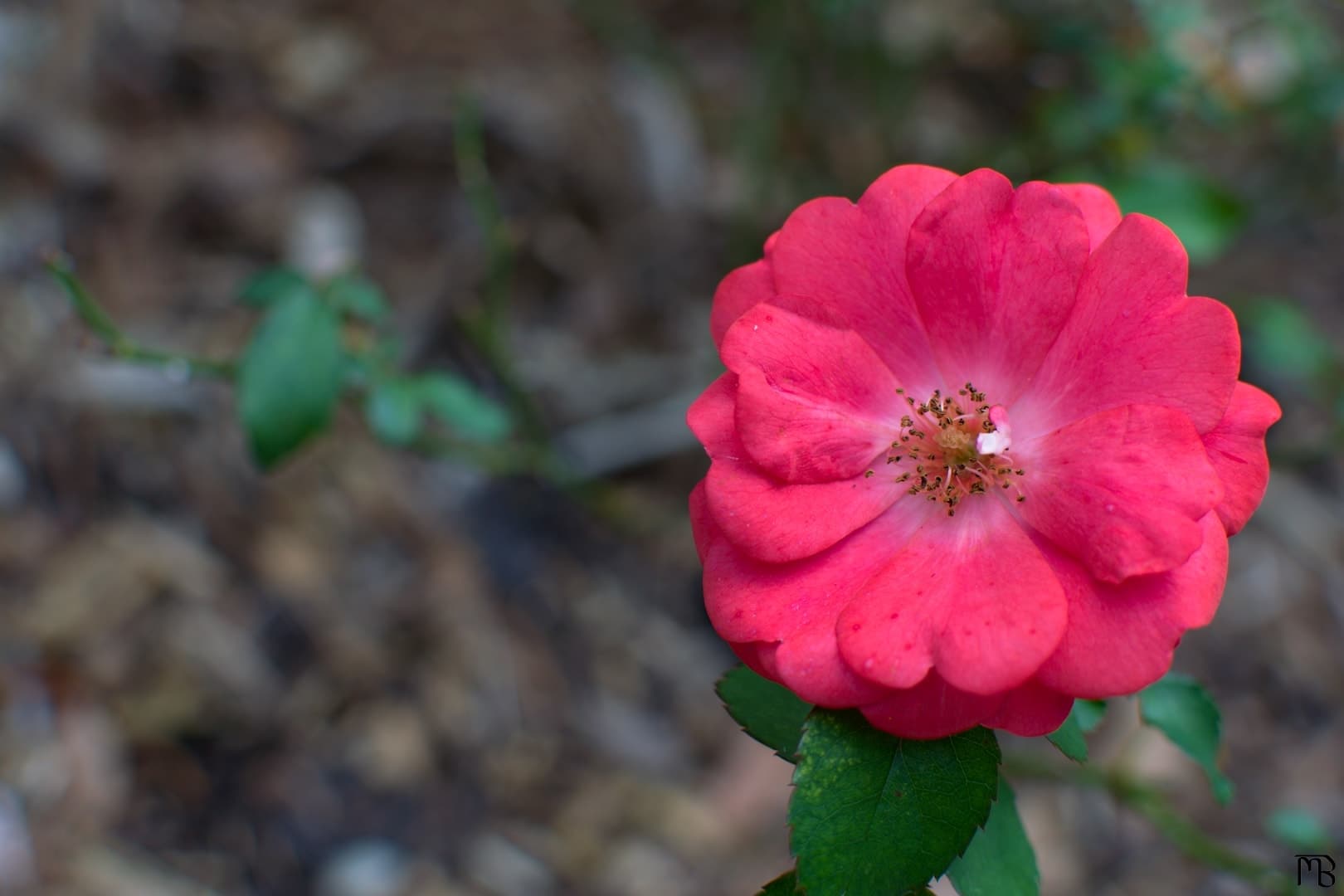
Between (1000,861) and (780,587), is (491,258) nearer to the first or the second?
(780,587)

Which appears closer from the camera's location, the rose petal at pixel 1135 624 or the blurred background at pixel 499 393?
the rose petal at pixel 1135 624

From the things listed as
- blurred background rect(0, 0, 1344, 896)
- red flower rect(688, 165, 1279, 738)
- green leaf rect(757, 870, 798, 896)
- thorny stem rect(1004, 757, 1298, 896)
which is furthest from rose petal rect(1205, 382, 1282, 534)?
blurred background rect(0, 0, 1344, 896)

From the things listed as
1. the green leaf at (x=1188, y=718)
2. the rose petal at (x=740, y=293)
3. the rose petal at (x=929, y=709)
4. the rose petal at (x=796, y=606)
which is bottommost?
the green leaf at (x=1188, y=718)

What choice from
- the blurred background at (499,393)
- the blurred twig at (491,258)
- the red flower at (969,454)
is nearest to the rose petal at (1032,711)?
the red flower at (969,454)

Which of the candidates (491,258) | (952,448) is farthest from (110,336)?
(952,448)

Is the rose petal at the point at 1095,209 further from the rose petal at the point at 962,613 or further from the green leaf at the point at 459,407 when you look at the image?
the green leaf at the point at 459,407

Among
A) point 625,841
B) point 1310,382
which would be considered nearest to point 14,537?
point 625,841

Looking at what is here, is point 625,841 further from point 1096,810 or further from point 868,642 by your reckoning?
point 868,642

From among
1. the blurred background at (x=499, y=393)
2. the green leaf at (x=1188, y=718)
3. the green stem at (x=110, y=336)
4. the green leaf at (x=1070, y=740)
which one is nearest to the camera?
the green leaf at (x=1070, y=740)
